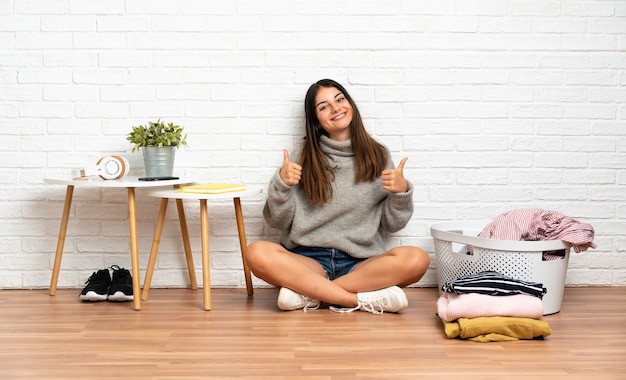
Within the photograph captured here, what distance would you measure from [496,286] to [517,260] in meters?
0.27

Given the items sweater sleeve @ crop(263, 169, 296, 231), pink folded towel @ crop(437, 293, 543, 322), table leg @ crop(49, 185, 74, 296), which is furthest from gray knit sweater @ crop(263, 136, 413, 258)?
table leg @ crop(49, 185, 74, 296)

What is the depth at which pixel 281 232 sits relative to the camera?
3326 mm

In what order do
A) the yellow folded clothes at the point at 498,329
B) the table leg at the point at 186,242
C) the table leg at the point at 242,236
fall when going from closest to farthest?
the yellow folded clothes at the point at 498,329, the table leg at the point at 242,236, the table leg at the point at 186,242

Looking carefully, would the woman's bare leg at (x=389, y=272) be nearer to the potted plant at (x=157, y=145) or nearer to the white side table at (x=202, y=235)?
the white side table at (x=202, y=235)

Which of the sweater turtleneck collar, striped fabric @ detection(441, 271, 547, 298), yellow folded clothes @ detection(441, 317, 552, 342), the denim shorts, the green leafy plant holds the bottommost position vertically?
yellow folded clothes @ detection(441, 317, 552, 342)

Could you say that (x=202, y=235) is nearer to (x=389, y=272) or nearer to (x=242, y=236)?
(x=242, y=236)

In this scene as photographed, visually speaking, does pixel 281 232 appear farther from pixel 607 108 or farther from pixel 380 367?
pixel 607 108

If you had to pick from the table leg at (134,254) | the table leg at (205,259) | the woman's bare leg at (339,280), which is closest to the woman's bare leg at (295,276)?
the woman's bare leg at (339,280)

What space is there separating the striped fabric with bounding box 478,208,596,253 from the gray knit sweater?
0.40 m

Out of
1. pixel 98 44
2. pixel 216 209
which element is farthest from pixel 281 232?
pixel 98 44

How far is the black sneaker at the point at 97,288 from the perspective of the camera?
3017 mm

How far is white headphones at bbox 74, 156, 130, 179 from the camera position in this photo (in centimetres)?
300

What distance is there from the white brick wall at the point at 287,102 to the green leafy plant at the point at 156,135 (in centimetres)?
26

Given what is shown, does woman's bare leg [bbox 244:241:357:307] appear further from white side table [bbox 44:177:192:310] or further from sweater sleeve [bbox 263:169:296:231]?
white side table [bbox 44:177:192:310]
